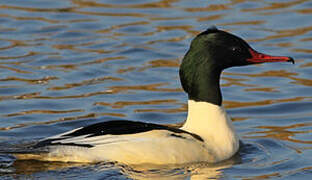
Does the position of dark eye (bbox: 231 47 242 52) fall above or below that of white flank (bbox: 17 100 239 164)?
above

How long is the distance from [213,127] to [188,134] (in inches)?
14.7

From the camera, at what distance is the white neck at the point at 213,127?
1009cm

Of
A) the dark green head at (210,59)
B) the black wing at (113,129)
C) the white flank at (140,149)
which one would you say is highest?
the dark green head at (210,59)

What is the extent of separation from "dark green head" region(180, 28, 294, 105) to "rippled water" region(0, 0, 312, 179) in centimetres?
85

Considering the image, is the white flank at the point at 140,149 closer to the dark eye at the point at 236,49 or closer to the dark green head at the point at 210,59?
the dark green head at the point at 210,59

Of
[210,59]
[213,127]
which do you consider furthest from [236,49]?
[213,127]

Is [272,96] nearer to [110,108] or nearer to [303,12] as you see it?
[110,108]

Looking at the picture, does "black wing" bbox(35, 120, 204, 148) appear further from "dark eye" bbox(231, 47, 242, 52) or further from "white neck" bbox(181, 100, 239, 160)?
"dark eye" bbox(231, 47, 242, 52)

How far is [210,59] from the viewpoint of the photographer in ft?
33.5

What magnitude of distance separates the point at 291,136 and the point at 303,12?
623 centimetres

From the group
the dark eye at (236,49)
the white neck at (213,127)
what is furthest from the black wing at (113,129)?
the dark eye at (236,49)

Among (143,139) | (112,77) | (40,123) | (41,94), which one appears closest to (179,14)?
(112,77)

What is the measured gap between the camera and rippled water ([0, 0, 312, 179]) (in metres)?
10.1

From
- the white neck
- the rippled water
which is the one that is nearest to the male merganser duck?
the white neck
